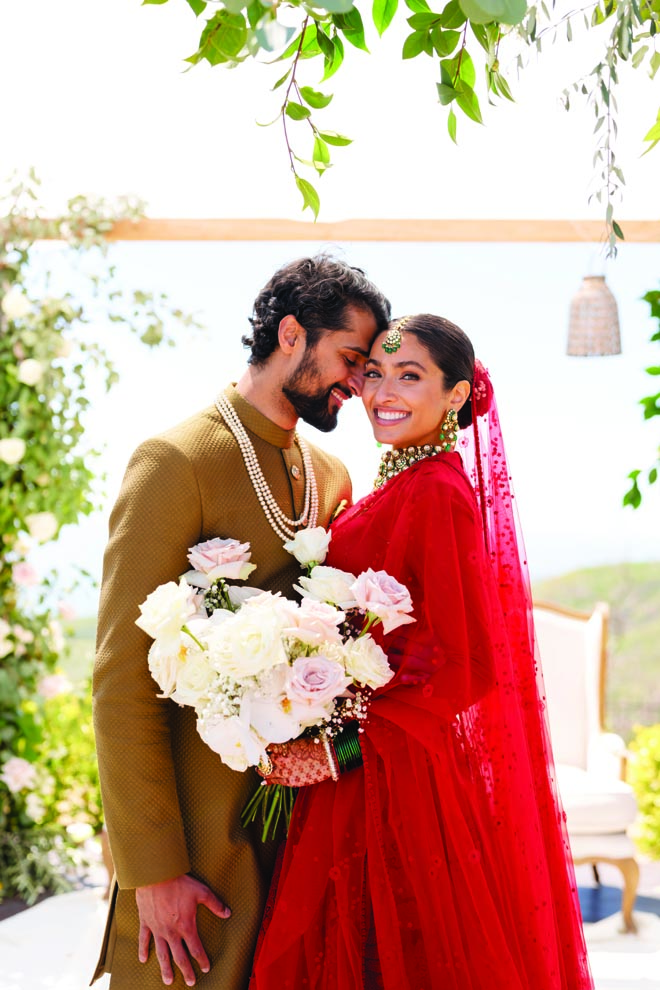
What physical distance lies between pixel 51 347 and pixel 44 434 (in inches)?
15.0

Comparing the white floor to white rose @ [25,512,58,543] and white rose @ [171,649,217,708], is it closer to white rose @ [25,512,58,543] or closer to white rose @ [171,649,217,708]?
white rose @ [25,512,58,543]

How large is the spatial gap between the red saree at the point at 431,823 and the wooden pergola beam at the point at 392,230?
267 centimetres

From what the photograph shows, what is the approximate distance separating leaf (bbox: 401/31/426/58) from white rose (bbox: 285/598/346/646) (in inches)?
34.3

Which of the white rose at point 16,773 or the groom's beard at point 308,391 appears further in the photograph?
the white rose at point 16,773

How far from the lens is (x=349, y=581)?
1791 mm

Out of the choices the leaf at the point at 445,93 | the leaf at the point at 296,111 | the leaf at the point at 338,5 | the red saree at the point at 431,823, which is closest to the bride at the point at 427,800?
the red saree at the point at 431,823

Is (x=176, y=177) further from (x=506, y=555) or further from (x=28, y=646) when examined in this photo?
(x=506, y=555)

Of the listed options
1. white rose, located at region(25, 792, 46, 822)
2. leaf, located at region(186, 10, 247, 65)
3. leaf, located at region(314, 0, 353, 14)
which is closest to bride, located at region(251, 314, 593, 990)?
leaf, located at region(186, 10, 247, 65)

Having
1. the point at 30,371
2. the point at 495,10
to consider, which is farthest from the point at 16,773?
the point at 495,10

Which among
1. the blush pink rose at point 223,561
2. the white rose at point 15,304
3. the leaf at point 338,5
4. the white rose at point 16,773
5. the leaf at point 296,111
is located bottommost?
the white rose at point 16,773

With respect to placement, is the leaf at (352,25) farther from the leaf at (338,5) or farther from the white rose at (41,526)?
the white rose at (41,526)

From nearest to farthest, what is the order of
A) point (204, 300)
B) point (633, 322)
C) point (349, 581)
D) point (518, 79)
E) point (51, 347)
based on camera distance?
point (518, 79)
point (349, 581)
point (51, 347)
point (633, 322)
point (204, 300)

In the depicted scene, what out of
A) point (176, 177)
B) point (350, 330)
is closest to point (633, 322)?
point (176, 177)

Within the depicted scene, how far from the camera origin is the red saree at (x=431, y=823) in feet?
5.84
